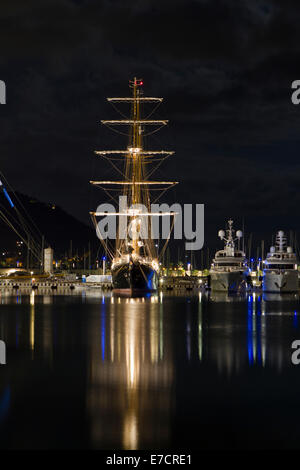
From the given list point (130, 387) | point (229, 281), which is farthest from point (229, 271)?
point (130, 387)

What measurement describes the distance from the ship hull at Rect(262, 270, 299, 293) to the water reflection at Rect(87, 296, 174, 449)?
220 ft

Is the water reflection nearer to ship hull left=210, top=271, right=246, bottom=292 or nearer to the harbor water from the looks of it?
the harbor water

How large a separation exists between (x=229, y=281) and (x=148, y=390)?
78.6 metres

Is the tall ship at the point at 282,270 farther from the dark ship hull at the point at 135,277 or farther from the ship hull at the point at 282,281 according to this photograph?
the dark ship hull at the point at 135,277

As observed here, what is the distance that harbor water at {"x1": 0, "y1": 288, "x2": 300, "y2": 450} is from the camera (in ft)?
45.9

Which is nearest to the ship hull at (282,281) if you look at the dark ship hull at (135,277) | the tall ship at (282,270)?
the tall ship at (282,270)

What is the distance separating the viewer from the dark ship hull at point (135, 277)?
91312 millimetres

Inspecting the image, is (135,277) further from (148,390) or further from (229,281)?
(148,390)

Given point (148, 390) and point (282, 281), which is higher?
point (282, 281)

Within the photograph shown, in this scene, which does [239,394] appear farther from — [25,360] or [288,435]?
[25,360]

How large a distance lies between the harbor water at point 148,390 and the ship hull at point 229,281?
59.9 meters

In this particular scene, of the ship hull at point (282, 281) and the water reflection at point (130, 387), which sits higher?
the ship hull at point (282, 281)

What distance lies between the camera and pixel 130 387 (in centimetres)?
1889
